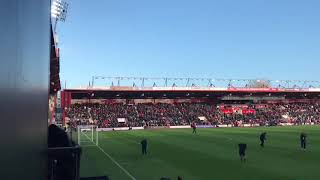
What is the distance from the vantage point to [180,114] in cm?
10281

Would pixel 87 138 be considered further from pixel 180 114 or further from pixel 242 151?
pixel 180 114

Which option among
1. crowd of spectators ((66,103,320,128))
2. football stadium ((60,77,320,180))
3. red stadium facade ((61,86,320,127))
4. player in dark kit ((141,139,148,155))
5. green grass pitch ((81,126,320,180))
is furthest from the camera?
red stadium facade ((61,86,320,127))

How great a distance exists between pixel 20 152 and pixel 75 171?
6.70 metres

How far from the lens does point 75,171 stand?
8.84 m

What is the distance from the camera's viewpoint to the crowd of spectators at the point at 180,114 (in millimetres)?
94750

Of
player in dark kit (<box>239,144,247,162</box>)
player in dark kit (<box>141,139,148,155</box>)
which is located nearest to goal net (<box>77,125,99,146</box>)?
player in dark kit (<box>141,139,148,155</box>)

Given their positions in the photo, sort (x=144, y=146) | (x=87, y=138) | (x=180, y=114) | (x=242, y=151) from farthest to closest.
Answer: (x=180, y=114) → (x=87, y=138) → (x=144, y=146) → (x=242, y=151)

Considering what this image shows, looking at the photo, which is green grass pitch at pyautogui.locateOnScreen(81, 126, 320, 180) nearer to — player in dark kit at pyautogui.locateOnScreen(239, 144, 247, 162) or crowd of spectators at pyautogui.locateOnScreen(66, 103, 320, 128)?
player in dark kit at pyautogui.locateOnScreen(239, 144, 247, 162)

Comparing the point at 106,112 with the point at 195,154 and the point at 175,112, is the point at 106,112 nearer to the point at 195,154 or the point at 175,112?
the point at 175,112

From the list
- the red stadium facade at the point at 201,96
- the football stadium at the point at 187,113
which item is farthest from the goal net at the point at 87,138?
the red stadium facade at the point at 201,96

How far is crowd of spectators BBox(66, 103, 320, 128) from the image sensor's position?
94.8 metres

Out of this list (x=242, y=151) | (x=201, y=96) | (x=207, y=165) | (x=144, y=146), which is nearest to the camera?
(x=207, y=165)

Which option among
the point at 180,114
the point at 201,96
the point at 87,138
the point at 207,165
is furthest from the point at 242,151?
the point at 201,96

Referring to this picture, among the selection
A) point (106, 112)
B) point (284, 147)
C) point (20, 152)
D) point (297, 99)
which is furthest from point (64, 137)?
point (297, 99)
